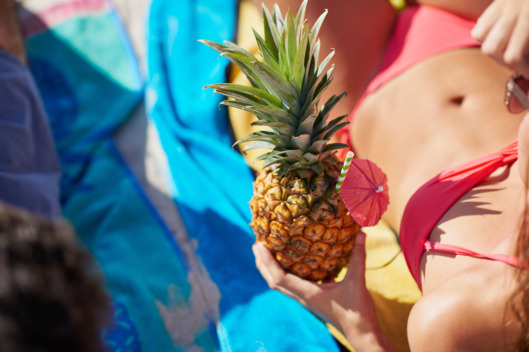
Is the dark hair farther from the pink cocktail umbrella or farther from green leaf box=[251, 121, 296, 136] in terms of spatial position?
the pink cocktail umbrella

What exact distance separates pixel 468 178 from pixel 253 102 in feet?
2.02

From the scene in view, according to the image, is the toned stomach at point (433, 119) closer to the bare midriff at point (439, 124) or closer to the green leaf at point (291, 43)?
the bare midriff at point (439, 124)

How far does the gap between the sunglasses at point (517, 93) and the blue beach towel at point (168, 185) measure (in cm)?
86

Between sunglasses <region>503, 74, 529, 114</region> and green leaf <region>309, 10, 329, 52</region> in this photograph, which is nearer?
green leaf <region>309, 10, 329, 52</region>

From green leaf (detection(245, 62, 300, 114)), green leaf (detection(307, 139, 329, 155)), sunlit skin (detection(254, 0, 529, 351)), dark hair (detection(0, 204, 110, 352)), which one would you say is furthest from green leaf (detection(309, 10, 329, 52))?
dark hair (detection(0, 204, 110, 352))

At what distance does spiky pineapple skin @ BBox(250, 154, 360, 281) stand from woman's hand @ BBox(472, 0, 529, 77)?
1.47ft

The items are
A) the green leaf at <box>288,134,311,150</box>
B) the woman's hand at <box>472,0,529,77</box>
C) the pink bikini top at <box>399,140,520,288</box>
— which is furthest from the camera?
the pink bikini top at <box>399,140,520,288</box>

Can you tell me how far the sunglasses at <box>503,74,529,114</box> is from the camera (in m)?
1.11

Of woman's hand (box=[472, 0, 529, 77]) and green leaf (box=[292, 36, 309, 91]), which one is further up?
woman's hand (box=[472, 0, 529, 77])

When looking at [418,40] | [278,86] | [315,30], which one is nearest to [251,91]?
[278,86]

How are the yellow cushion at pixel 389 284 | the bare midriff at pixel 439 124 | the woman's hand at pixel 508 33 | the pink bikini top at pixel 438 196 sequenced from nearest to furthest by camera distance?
the woman's hand at pixel 508 33, the pink bikini top at pixel 438 196, the bare midriff at pixel 439 124, the yellow cushion at pixel 389 284

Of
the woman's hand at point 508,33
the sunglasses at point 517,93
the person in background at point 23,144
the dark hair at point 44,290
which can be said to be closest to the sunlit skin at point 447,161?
the woman's hand at point 508,33

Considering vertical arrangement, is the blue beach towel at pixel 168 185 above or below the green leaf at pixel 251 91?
below

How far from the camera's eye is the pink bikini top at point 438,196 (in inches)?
45.4
